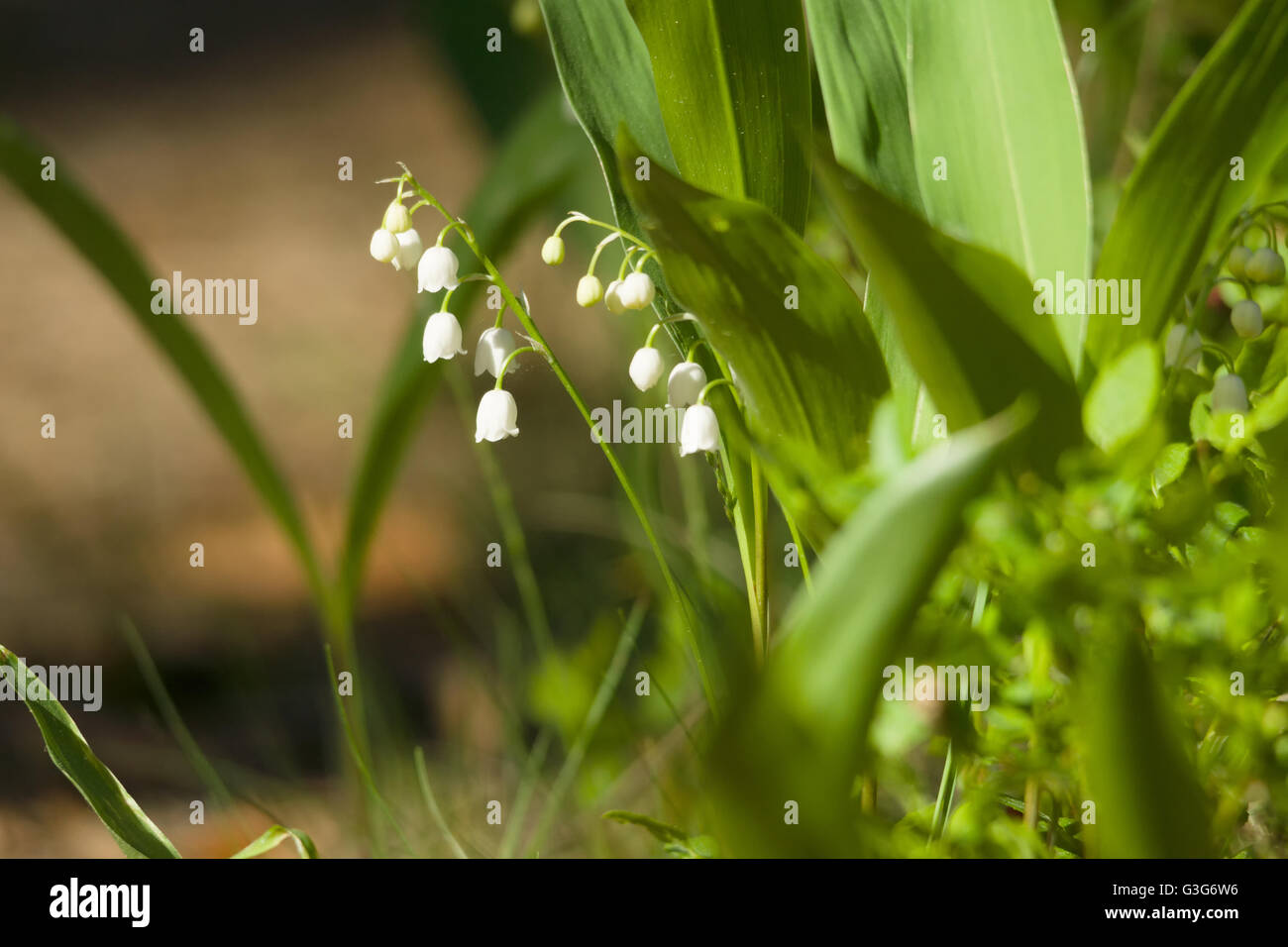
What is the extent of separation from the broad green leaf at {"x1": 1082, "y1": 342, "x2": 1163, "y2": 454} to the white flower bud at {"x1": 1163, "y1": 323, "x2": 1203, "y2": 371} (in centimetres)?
10

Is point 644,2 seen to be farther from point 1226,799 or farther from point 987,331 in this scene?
point 1226,799

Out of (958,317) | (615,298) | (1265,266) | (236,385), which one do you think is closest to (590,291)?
(615,298)

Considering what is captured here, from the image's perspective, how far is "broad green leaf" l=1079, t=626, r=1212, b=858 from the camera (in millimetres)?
222

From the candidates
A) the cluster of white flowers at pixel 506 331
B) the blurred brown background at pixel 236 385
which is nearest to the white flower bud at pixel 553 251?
the cluster of white flowers at pixel 506 331

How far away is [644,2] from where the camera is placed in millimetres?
367

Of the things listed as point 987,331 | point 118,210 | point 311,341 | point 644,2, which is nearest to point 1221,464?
point 987,331

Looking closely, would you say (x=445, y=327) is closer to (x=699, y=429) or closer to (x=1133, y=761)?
(x=699, y=429)

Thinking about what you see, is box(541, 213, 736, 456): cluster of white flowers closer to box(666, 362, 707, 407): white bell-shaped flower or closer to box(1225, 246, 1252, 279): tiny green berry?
box(666, 362, 707, 407): white bell-shaped flower

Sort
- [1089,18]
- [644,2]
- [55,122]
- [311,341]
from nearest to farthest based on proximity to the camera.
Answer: [644,2] < [1089,18] < [311,341] < [55,122]

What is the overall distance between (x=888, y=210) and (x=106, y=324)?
7.68 ft

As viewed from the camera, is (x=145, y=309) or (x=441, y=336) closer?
(x=441, y=336)

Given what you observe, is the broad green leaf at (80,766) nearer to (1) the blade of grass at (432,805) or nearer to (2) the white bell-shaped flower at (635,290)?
(1) the blade of grass at (432,805)

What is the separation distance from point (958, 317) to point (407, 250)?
0.20 m

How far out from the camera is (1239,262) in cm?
37
